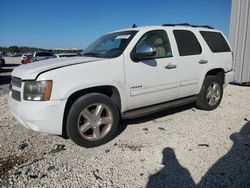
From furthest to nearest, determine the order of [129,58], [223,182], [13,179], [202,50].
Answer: [202,50]
[129,58]
[13,179]
[223,182]

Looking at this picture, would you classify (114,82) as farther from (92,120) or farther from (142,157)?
(142,157)

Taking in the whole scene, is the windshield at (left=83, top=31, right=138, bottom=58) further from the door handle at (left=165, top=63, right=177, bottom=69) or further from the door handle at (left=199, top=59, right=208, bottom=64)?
the door handle at (left=199, top=59, right=208, bottom=64)

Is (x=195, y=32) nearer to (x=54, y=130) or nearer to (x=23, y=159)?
(x=54, y=130)

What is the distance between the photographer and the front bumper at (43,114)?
3377 mm

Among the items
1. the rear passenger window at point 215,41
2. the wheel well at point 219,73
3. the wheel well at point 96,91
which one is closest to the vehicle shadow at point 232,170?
the wheel well at point 96,91

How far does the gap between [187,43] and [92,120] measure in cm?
261

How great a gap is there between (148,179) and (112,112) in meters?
1.32

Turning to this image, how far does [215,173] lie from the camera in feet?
10.1

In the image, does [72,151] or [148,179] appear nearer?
[148,179]

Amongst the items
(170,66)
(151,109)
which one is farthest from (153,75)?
(151,109)

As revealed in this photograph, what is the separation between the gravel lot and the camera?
9.77ft

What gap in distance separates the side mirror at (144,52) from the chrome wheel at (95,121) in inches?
39.8

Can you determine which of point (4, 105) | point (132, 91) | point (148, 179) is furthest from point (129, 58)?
point (4, 105)

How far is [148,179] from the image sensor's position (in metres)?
2.98
